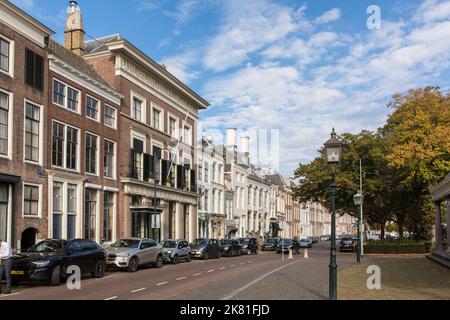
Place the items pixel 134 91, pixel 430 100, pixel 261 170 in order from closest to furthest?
pixel 134 91
pixel 430 100
pixel 261 170

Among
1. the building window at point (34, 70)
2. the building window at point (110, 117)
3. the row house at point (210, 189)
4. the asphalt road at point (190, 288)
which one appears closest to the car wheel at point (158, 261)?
the asphalt road at point (190, 288)

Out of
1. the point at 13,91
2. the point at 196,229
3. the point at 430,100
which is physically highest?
the point at 430,100

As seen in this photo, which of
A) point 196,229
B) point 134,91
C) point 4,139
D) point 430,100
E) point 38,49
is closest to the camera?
point 4,139

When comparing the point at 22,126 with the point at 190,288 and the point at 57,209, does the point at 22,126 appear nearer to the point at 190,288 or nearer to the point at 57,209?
the point at 57,209

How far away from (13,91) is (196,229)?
93.0ft

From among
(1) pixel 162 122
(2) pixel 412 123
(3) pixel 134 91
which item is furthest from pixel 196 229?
(2) pixel 412 123

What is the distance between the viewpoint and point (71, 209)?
30.6 meters

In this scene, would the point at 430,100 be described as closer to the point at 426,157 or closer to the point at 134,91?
the point at 426,157

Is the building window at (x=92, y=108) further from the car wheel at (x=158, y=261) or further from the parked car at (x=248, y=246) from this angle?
the parked car at (x=248, y=246)

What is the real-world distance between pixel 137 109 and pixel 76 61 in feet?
23.0

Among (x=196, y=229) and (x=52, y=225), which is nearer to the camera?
(x=52, y=225)

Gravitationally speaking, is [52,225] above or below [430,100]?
below

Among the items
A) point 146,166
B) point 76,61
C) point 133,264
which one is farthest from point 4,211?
point 146,166

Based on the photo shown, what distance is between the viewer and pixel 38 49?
27812 millimetres
